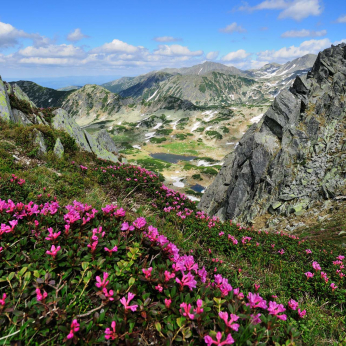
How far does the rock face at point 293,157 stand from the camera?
18.8 meters

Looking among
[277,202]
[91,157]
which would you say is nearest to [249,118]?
[277,202]

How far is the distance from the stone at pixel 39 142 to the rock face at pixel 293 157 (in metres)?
16.9

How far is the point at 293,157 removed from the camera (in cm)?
2094

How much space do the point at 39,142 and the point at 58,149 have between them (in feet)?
3.08

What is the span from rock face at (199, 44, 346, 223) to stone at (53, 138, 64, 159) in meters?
16.1

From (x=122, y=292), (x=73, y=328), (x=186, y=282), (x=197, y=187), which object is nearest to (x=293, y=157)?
(x=186, y=282)

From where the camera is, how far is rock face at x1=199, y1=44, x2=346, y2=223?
18812mm

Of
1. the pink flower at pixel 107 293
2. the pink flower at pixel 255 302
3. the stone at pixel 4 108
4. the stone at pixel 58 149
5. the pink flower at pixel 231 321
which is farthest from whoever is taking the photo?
the stone at pixel 4 108

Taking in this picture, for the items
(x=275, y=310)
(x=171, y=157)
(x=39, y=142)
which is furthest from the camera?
(x=171, y=157)

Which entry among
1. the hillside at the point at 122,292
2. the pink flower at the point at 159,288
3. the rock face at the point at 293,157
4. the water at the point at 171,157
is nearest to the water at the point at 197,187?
the rock face at the point at 293,157

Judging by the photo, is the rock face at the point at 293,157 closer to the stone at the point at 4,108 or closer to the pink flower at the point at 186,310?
the pink flower at the point at 186,310

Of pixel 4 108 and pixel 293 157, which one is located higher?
pixel 4 108

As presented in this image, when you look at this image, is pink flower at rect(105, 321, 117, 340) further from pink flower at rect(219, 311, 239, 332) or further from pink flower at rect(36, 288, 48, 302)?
pink flower at rect(219, 311, 239, 332)

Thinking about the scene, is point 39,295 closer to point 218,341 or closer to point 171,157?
point 218,341
